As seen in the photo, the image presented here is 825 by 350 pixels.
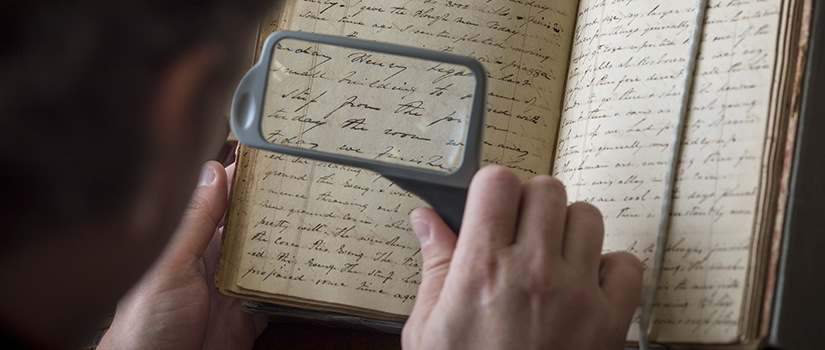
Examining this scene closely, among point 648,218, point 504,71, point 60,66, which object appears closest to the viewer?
point 60,66

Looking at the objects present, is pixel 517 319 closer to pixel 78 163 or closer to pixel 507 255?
pixel 507 255

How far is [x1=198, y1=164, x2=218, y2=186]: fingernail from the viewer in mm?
851

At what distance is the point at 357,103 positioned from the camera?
2.61ft

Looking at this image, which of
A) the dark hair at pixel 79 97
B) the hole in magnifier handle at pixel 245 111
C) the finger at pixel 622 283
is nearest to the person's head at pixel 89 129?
the dark hair at pixel 79 97

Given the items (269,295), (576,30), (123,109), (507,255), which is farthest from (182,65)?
(576,30)

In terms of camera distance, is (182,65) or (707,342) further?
(707,342)

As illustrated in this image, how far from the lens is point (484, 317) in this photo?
598 millimetres

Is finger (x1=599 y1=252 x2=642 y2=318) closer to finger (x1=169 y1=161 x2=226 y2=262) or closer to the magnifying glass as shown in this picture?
the magnifying glass

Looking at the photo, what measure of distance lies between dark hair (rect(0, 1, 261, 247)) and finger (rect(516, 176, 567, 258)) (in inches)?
15.4

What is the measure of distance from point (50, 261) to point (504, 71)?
2.03 feet

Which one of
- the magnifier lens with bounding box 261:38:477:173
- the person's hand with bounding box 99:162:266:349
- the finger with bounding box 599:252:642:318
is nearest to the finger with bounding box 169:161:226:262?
the person's hand with bounding box 99:162:266:349

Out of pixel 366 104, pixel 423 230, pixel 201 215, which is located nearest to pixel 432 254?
pixel 423 230

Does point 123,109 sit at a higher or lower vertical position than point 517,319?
higher

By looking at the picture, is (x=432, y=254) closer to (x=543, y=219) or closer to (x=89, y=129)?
(x=543, y=219)
